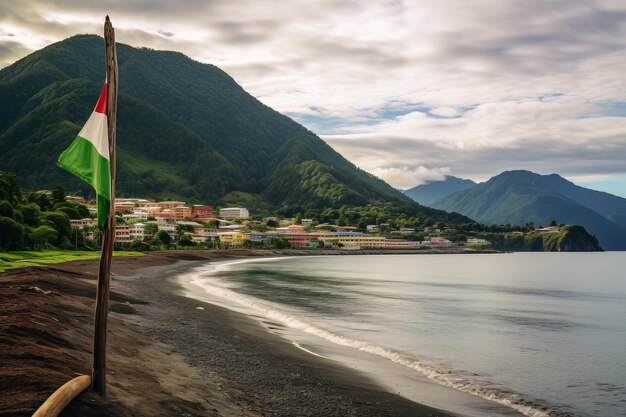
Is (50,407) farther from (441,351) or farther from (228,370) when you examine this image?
(441,351)

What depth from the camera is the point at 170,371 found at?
16266 mm

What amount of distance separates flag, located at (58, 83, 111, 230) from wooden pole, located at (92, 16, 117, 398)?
0.80 ft

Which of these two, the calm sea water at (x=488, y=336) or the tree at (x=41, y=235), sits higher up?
the tree at (x=41, y=235)

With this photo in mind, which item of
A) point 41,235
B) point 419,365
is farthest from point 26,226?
point 419,365

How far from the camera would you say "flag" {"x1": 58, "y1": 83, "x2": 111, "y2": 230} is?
10.5 metres

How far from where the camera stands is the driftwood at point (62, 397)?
9.20 meters

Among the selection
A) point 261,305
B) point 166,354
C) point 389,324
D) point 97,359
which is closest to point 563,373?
point 389,324

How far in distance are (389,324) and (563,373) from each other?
1397 centimetres

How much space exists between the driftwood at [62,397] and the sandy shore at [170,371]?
0.22 m

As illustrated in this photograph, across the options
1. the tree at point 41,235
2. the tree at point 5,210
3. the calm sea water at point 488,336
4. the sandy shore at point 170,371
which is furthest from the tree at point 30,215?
the sandy shore at point 170,371

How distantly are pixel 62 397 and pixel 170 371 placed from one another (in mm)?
6567

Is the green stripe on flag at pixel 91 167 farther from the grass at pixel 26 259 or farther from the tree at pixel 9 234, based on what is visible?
the tree at pixel 9 234

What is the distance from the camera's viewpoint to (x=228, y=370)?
1797cm

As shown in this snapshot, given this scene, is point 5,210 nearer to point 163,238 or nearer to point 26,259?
point 26,259
